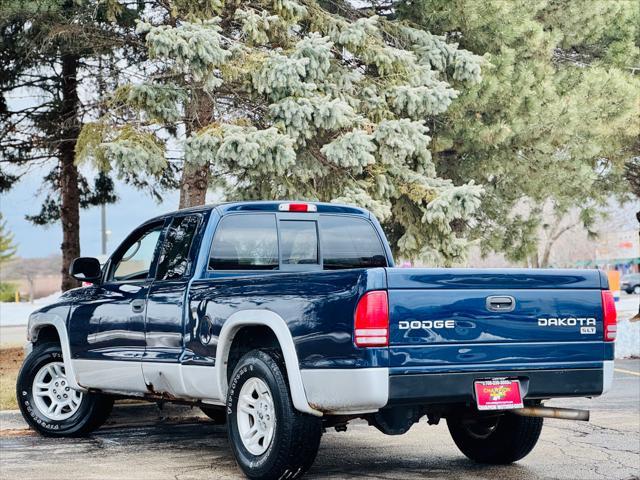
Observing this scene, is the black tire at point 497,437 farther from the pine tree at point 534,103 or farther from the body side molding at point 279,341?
the pine tree at point 534,103

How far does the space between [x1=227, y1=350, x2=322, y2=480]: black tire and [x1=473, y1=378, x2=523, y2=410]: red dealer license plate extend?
3.49ft

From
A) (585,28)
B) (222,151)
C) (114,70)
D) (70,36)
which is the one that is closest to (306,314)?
(222,151)

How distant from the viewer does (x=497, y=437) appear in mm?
8102

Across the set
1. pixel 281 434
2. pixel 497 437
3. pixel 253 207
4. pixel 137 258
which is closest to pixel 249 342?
pixel 281 434

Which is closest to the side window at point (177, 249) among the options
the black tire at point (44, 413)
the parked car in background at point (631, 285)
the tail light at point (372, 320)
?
the black tire at point (44, 413)

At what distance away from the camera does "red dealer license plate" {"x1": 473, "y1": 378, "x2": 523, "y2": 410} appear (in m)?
6.64

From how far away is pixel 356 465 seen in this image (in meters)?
7.91

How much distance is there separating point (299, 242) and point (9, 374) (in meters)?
9.16

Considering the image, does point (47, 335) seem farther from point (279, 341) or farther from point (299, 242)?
point (279, 341)

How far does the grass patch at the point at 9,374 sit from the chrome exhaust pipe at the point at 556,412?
6.88 metres

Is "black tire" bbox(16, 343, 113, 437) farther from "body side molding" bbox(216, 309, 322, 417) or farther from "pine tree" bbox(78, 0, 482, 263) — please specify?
"pine tree" bbox(78, 0, 482, 263)

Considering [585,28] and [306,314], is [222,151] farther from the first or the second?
[585,28]

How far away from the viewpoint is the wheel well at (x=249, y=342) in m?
7.23

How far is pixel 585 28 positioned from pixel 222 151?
11445mm
